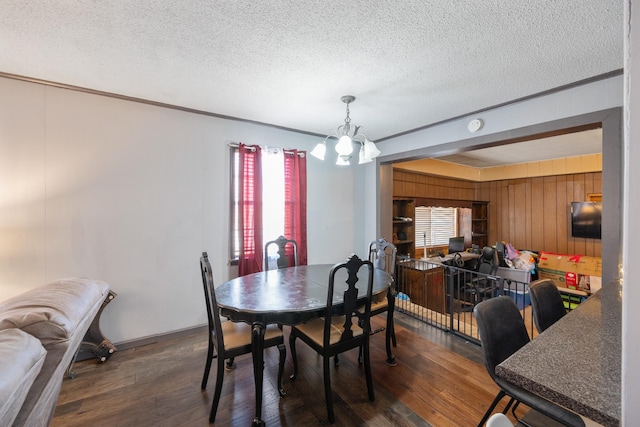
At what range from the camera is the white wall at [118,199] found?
2301mm

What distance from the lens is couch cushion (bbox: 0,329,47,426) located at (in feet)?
2.83

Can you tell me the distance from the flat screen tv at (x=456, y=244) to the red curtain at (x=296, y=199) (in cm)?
346

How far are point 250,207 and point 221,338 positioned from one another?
1.85 meters

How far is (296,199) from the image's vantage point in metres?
3.65

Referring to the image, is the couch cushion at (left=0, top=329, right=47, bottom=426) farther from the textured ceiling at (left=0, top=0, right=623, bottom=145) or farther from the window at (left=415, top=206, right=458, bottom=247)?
the window at (left=415, top=206, right=458, bottom=247)

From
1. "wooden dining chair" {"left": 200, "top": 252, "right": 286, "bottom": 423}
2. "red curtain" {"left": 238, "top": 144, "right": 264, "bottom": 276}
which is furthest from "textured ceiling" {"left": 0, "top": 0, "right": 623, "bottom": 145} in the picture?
"wooden dining chair" {"left": 200, "top": 252, "right": 286, "bottom": 423}

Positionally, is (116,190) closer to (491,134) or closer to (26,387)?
(26,387)

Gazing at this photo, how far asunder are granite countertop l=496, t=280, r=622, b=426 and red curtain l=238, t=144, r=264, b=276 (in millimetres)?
2757

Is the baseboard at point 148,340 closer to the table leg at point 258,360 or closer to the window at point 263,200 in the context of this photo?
the window at point 263,200

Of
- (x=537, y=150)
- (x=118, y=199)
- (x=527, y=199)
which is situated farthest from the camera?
(x=527, y=199)

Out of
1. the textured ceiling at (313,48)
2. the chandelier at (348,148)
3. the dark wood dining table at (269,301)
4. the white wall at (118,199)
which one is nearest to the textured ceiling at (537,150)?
the textured ceiling at (313,48)

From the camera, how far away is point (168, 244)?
288 cm

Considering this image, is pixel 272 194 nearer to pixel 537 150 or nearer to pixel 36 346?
Result: pixel 36 346

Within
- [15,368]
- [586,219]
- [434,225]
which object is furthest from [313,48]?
[586,219]
